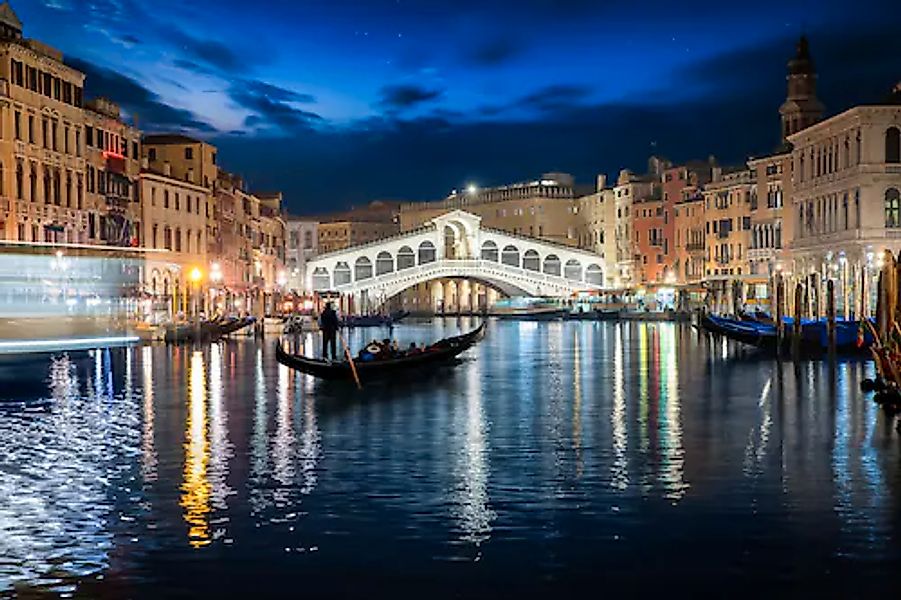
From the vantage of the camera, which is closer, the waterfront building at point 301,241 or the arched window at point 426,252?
the arched window at point 426,252

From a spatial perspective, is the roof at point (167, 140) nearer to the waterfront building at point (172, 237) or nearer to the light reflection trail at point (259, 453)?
the waterfront building at point (172, 237)

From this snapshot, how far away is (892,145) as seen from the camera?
45.6 metres

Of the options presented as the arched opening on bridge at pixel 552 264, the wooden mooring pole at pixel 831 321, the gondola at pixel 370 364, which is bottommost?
the gondola at pixel 370 364

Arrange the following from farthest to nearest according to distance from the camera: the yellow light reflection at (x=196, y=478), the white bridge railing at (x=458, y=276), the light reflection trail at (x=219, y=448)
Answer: the white bridge railing at (x=458, y=276), the light reflection trail at (x=219, y=448), the yellow light reflection at (x=196, y=478)

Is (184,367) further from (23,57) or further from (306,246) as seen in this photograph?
(306,246)

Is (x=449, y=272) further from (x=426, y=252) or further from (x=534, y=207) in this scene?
(x=534, y=207)

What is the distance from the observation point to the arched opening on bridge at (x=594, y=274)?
3526 inches

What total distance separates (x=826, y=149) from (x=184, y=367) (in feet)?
101

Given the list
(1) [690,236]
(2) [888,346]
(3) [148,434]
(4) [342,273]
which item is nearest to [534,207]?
(4) [342,273]

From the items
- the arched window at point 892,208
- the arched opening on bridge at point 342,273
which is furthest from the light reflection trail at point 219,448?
the arched opening on bridge at point 342,273

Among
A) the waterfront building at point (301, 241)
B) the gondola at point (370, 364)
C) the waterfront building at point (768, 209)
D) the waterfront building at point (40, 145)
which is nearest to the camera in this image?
the gondola at point (370, 364)

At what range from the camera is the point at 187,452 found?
13.1 metres

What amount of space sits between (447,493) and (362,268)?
7890cm

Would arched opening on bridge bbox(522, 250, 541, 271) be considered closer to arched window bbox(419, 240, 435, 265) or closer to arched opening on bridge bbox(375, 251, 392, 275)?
arched window bbox(419, 240, 435, 265)
